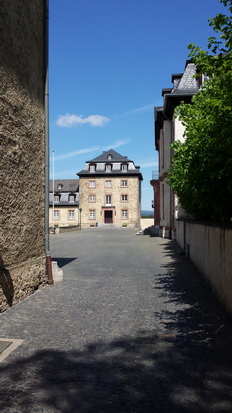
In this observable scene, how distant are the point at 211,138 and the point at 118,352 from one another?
5.02 m

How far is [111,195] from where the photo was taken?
2437 inches

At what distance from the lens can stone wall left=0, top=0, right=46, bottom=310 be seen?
6.86 metres

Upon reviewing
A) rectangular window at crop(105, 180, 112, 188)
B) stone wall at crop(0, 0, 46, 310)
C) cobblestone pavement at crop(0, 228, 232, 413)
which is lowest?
cobblestone pavement at crop(0, 228, 232, 413)

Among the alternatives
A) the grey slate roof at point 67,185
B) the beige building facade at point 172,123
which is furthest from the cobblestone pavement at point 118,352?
the grey slate roof at point 67,185

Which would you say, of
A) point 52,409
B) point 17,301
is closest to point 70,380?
point 52,409

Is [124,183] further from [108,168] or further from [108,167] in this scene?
[108,167]

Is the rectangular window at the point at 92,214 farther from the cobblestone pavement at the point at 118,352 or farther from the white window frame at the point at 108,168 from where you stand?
the cobblestone pavement at the point at 118,352

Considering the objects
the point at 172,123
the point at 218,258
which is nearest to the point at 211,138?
the point at 218,258

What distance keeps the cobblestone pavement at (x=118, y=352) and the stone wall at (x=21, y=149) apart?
0.68 metres

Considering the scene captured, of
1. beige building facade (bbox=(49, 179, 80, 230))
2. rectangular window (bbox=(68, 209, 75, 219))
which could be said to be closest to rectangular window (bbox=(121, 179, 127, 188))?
beige building facade (bbox=(49, 179, 80, 230))

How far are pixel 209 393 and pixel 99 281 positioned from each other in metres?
6.25

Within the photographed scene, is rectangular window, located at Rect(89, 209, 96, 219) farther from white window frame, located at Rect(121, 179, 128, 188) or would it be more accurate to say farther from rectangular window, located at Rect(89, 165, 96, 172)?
rectangular window, located at Rect(89, 165, 96, 172)

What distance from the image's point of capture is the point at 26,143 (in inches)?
313

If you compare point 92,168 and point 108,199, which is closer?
point 108,199
